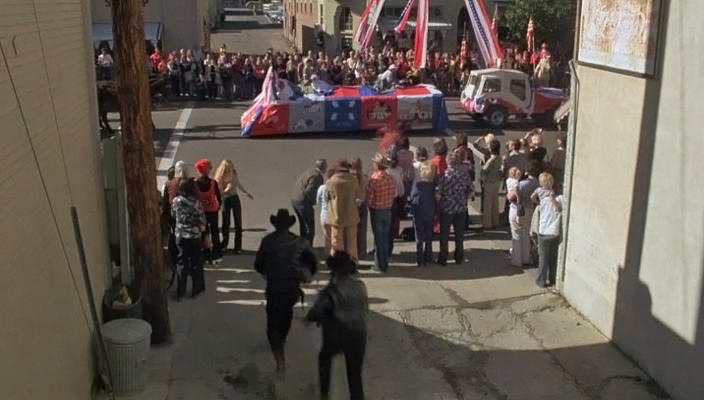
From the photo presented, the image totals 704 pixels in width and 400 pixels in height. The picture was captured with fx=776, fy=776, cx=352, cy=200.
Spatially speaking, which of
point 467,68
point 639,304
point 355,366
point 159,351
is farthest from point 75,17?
point 467,68

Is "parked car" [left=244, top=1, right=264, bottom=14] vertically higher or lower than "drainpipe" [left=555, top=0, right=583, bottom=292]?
higher

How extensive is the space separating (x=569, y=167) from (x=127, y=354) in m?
5.84

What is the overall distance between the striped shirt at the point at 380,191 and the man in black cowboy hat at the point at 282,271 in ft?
10.1

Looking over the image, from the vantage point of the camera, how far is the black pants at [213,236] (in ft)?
34.9

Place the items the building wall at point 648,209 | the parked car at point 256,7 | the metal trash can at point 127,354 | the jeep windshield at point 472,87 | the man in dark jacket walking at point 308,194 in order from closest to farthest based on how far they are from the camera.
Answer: the building wall at point 648,209 → the metal trash can at point 127,354 → the man in dark jacket walking at point 308,194 → the jeep windshield at point 472,87 → the parked car at point 256,7

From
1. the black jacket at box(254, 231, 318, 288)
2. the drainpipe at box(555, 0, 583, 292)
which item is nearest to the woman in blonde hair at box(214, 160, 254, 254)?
the black jacket at box(254, 231, 318, 288)

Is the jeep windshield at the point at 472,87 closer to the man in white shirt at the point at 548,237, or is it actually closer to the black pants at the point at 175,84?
the black pants at the point at 175,84

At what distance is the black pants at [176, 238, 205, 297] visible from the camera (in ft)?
30.5

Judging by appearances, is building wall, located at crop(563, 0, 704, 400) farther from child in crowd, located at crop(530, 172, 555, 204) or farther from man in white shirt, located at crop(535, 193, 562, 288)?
child in crowd, located at crop(530, 172, 555, 204)

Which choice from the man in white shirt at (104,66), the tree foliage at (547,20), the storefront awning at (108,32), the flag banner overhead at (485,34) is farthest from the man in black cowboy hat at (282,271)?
the tree foliage at (547,20)

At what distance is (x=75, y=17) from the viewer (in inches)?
307

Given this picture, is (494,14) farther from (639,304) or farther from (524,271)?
(639,304)

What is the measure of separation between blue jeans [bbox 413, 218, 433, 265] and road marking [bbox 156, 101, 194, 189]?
5.71 metres

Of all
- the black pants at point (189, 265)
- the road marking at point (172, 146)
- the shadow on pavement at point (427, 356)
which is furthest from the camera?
the road marking at point (172, 146)
